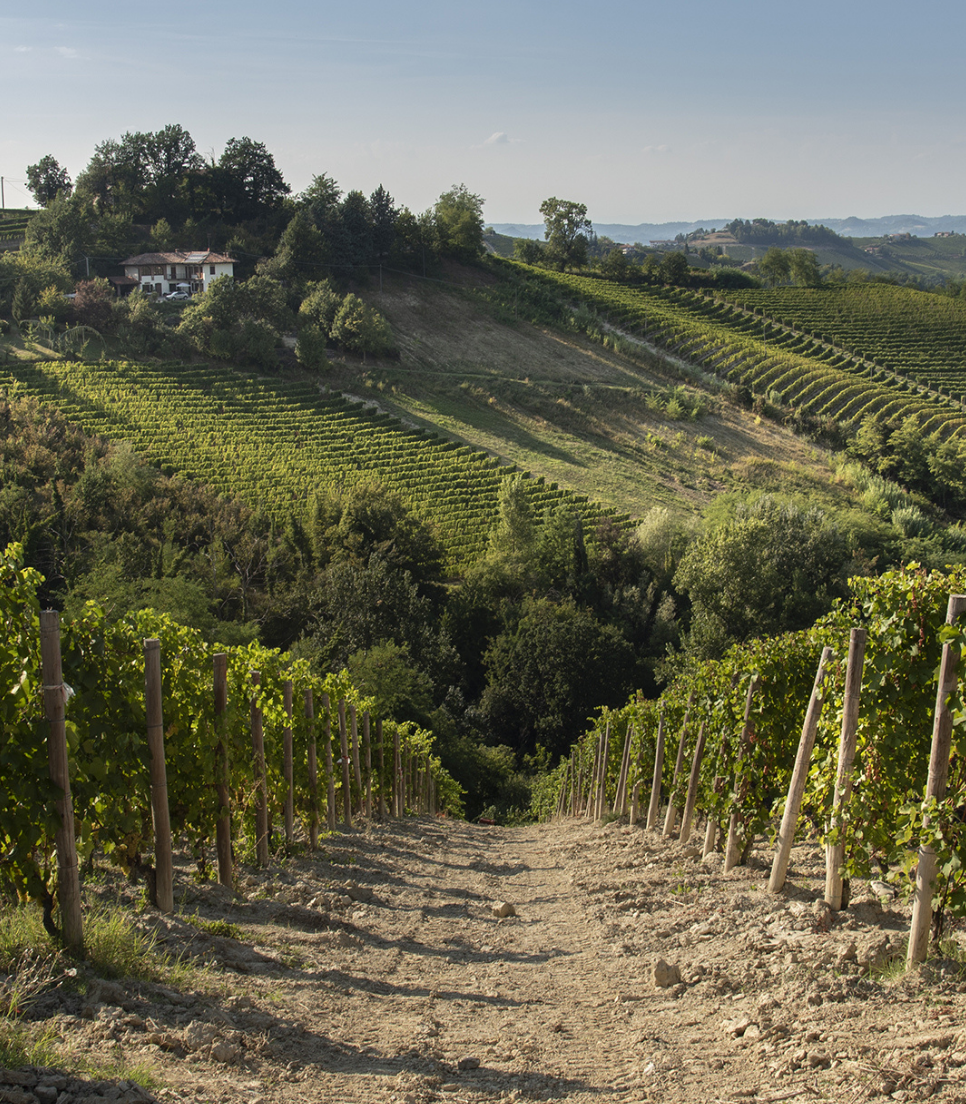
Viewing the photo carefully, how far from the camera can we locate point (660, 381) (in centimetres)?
6594

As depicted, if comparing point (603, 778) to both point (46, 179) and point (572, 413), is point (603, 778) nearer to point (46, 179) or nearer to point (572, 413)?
point (572, 413)

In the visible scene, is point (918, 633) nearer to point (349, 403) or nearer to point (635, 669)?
point (635, 669)

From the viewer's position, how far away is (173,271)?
69562 mm

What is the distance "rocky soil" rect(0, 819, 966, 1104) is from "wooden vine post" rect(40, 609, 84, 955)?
49 centimetres

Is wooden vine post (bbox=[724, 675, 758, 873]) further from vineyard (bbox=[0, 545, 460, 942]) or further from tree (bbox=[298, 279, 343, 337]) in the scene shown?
tree (bbox=[298, 279, 343, 337])

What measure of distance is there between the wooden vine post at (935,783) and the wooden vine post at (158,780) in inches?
160

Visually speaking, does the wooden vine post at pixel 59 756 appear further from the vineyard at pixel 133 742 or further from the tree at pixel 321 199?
the tree at pixel 321 199

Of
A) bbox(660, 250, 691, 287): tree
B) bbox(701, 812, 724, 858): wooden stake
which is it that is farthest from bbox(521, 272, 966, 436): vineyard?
bbox(701, 812, 724, 858): wooden stake

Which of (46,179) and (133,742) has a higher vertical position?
(46,179)

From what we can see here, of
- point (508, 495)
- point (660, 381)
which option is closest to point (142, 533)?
point (508, 495)

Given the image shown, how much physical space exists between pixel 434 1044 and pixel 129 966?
1.44 metres

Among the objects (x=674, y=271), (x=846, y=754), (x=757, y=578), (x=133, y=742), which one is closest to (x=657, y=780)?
(x=846, y=754)

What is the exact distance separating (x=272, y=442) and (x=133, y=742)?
1687 inches

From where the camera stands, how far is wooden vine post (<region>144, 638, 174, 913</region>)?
484cm
